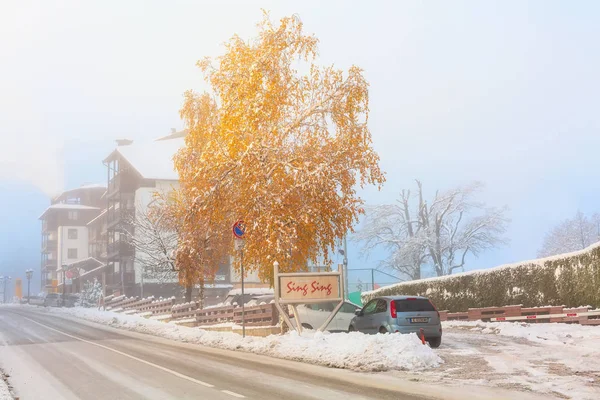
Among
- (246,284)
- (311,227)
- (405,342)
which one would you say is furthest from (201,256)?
(246,284)

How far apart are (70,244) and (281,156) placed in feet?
295

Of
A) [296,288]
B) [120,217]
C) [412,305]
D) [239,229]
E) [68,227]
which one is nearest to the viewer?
[412,305]

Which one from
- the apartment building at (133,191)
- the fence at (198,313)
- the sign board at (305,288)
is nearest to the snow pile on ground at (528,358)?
the sign board at (305,288)

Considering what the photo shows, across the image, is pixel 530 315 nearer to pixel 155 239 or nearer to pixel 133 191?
pixel 155 239

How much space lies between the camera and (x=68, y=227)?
102625 mm

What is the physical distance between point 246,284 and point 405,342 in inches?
1951

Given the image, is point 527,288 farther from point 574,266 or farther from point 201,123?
point 201,123

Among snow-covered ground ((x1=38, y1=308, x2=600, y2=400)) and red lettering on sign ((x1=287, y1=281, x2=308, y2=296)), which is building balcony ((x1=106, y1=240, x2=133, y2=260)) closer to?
snow-covered ground ((x1=38, y1=308, x2=600, y2=400))

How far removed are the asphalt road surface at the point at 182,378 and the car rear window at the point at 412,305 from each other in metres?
4.22

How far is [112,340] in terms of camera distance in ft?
81.1

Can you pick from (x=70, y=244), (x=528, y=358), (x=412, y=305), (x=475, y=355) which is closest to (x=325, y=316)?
(x=412, y=305)

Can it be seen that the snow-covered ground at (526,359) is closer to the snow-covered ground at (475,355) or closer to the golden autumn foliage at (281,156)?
the snow-covered ground at (475,355)

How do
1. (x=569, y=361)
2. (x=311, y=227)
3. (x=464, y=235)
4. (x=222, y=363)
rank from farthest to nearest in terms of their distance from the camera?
(x=464, y=235) → (x=311, y=227) → (x=222, y=363) → (x=569, y=361)

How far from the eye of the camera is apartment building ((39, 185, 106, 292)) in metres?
102
